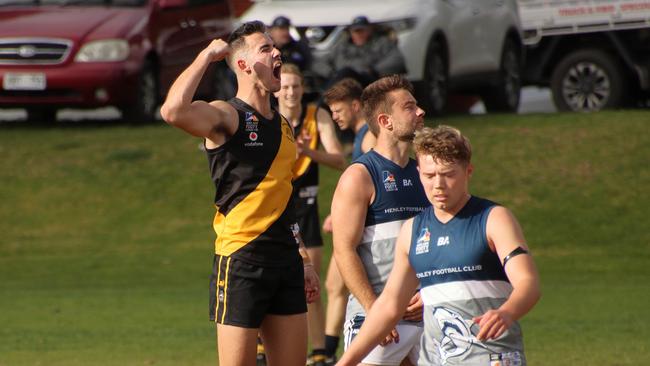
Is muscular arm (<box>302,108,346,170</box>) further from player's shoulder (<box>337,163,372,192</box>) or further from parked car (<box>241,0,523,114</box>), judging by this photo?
parked car (<box>241,0,523,114</box>)

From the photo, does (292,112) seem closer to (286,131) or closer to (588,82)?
(286,131)

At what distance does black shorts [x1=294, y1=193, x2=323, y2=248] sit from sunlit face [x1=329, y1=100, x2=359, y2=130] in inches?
41.7

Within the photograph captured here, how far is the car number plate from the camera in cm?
1866

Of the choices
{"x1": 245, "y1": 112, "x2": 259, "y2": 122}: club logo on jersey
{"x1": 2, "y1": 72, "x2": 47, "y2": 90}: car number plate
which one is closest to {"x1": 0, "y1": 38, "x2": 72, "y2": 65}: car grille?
{"x1": 2, "y1": 72, "x2": 47, "y2": 90}: car number plate

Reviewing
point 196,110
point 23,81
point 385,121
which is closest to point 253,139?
point 196,110

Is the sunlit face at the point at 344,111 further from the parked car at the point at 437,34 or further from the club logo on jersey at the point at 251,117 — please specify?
the parked car at the point at 437,34

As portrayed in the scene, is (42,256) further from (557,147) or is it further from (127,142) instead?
(557,147)

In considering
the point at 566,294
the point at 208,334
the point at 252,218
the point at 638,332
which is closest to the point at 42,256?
the point at 208,334

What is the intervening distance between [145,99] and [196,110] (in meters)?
13.6

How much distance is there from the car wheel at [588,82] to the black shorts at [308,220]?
10513 millimetres

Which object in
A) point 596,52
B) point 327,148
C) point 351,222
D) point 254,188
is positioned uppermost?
point 254,188

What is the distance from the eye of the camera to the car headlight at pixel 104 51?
18.6 m

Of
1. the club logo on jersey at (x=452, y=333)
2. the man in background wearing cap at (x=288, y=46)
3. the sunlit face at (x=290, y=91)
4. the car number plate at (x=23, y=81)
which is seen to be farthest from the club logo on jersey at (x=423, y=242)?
the car number plate at (x=23, y=81)

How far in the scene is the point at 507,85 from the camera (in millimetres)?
20875
